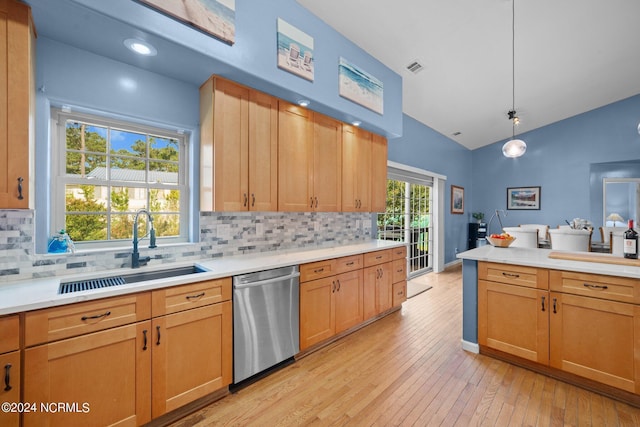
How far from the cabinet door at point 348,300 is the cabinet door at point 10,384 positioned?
215 centimetres

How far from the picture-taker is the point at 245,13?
2.13 m

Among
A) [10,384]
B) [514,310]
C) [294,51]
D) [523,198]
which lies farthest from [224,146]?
[523,198]

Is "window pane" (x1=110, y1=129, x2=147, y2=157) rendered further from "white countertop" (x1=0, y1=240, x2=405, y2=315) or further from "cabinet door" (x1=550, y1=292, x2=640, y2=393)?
"cabinet door" (x1=550, y1=292, x2=640, y2=393)

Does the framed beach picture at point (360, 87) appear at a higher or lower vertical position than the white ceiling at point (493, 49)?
lower

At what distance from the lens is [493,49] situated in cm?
353

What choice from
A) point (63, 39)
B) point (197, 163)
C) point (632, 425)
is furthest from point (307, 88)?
point (632, 425)

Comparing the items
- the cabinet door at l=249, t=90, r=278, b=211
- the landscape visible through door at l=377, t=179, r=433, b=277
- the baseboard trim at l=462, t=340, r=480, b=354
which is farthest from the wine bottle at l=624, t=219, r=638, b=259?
the cabinet door at l=249, t=90, r=278, b=211

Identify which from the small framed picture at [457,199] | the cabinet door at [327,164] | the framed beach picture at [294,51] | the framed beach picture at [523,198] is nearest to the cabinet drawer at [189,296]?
the cabinet door at [327,164]

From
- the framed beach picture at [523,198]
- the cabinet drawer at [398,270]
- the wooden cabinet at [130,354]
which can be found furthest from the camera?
the framed beach picture at [523,198]

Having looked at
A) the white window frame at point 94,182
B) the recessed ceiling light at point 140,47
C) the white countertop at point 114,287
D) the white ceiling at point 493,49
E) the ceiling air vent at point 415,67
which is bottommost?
the white countertop at point 114,287

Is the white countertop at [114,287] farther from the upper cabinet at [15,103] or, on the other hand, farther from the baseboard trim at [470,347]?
the baseboard trim at [470,347]

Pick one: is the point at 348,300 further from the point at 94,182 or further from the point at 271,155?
the point at 94,182

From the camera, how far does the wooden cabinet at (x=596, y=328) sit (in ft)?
6.09

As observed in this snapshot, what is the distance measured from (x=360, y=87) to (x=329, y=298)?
2394 mm
